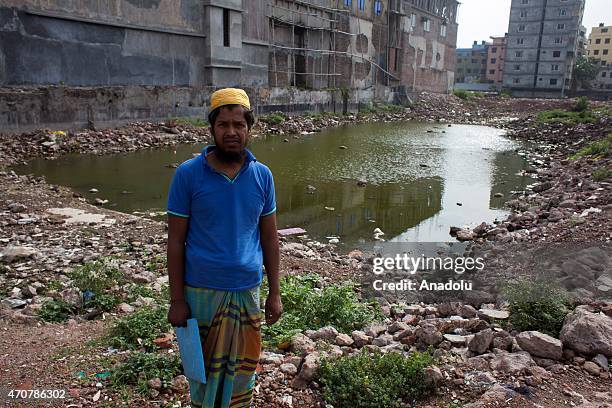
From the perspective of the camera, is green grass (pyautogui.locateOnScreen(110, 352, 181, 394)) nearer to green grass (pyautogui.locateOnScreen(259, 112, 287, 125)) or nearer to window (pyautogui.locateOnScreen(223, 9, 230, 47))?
green grass (pyautogui.locateOnScreen(259, 112, 287, 125))

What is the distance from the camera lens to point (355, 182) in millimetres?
9797

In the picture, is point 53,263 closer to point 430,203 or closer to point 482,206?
point 430,203

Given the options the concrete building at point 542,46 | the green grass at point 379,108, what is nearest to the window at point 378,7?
the green grass at point 379,108

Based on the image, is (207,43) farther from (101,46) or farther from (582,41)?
(582,41)

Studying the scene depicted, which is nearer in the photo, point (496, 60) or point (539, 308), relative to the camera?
point (539, 308)

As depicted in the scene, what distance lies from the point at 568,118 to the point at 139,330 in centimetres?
2225

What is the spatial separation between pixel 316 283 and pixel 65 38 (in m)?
12.6

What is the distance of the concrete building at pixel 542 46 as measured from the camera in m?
45.1

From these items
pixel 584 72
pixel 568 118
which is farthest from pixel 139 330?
pixel 584 72

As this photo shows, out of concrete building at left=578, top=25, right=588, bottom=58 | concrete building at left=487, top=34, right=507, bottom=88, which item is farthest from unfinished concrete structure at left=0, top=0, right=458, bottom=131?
concrete building at left=487, top=34, right=507, bottom=88

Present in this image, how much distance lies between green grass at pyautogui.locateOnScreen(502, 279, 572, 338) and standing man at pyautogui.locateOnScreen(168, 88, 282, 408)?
2.05 meters

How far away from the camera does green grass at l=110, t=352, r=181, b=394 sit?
241cm

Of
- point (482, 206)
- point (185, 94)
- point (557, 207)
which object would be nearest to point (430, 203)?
point (482, 206)

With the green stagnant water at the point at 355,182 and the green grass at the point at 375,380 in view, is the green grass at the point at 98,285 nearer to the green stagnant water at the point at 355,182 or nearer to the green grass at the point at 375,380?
the green grass at the point at 375,380
